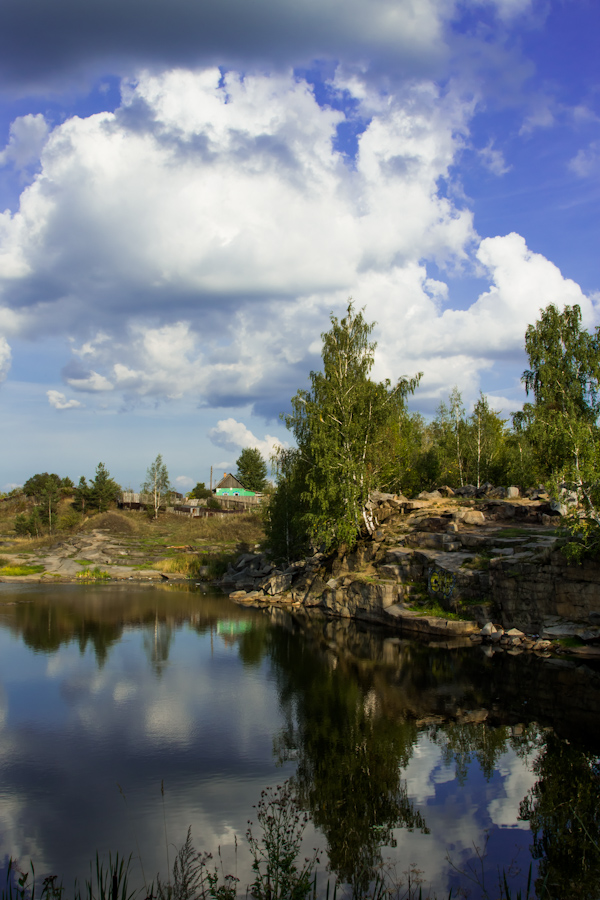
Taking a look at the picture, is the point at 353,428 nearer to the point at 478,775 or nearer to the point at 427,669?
the point at 427,669

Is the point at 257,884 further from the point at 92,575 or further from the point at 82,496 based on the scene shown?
the point at 82,496

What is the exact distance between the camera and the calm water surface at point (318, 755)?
388 inches

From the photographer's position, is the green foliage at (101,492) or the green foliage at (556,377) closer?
the green foliage at (556,377)

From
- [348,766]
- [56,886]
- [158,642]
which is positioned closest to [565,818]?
[348,766]

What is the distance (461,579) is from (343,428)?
45.6 ft

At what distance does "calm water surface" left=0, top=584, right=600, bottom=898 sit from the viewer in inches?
388

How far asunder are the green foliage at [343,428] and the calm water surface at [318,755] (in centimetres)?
1282

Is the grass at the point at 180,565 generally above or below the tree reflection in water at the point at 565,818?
below

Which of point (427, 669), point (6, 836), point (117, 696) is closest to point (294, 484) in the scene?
point (427, 669)

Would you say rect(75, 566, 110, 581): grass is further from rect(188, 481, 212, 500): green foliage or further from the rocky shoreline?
rect(188, 481, 212, 500): green foliage

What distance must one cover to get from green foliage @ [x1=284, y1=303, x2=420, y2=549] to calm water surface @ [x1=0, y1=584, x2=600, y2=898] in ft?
42.1

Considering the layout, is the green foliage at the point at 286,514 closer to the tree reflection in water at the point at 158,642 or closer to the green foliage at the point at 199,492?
the tree reflection in water at the point at 158,642

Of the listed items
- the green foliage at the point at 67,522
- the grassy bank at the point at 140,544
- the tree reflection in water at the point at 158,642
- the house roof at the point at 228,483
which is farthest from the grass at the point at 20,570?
the house roof at the point at 228,483

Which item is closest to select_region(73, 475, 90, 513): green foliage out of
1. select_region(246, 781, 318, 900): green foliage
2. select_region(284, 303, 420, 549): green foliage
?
select_region(284, 303, 420, 549): green foliage
